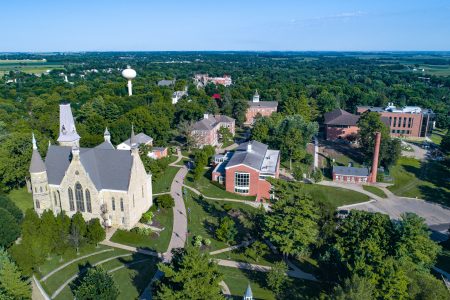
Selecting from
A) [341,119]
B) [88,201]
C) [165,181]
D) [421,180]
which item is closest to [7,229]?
[88,201]

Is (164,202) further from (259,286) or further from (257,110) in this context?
(257,110)

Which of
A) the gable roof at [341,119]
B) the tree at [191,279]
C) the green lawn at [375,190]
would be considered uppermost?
the gable roof at [341,119]

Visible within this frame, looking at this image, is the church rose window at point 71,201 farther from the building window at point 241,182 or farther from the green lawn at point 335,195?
the green lawn at point 335,195

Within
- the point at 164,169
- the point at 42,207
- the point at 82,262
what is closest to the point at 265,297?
the point at 82,262

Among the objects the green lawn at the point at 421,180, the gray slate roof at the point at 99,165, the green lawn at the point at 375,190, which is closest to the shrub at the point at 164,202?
the gray slate roof at the point at 99,165

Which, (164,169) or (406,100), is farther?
(406,100)

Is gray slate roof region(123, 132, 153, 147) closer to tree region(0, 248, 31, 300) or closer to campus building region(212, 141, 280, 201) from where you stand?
campus building region(212, 141, 280, 201)

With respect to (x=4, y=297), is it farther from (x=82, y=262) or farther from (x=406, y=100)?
(x=406, y=100)
